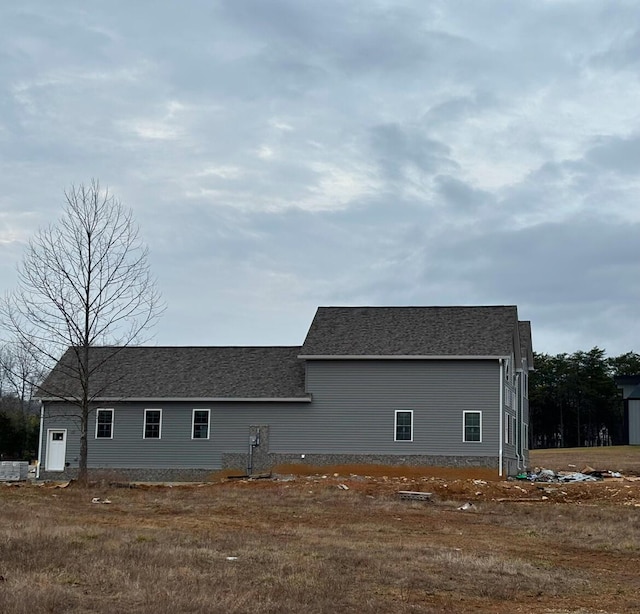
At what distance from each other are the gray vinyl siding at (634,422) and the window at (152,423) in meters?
50.9

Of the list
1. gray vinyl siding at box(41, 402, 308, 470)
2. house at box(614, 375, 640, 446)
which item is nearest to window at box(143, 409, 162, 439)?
gray vinyl siding at box(41, 402, 308, 470)

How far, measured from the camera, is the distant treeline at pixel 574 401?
107750 mm

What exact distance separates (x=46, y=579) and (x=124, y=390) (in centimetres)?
3148

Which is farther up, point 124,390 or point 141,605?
point 124,390

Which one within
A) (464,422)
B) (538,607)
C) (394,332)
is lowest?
(538,607)

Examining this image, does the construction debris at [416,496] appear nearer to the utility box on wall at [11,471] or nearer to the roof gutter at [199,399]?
the roof gutter at [199,399]

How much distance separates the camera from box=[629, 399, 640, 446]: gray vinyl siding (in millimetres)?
80938

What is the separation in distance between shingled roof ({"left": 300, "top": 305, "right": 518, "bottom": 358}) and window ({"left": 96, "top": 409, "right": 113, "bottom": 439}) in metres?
9.42

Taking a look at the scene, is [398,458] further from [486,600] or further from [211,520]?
[486,600]

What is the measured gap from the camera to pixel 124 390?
42812 mm

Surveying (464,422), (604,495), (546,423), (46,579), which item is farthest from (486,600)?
(546,423)

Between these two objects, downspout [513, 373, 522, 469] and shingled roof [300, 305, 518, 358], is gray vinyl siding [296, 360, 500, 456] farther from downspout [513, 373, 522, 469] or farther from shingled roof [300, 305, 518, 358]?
downspout [513, 373, 522, 469]

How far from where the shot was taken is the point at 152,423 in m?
42.3

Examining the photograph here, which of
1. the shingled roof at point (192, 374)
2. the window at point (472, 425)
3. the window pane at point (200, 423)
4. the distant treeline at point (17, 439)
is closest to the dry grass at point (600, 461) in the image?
the window at point (472, 425)
